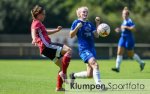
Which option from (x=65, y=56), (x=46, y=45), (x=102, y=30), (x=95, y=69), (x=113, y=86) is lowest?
(x=113, y=86)

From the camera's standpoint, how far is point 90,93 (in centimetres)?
1274

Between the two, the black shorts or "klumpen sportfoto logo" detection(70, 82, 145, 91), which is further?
the black shorts

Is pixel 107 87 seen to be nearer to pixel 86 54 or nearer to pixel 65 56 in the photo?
pixel 86 54

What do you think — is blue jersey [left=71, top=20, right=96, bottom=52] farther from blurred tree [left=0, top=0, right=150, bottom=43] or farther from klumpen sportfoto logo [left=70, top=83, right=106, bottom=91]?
blurred tree [left=0, top=0, right=150, bottom=43]

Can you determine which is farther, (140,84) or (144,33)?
(144,33)

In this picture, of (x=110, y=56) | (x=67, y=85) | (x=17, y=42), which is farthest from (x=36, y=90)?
(x=17, y=42)

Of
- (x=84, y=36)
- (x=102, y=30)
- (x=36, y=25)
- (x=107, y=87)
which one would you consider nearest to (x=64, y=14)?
(x=102, y=30)

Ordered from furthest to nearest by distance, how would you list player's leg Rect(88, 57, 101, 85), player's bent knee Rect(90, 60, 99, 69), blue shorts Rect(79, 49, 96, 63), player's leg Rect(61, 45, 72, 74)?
1. player's leg Rect(61, 45, 72, 74)
2. blue shorts Rect(79, 49, 96, 63)
3. player's bent knee Rect(90, 60, 99, 69)
4. player's leg Rect(88, 57, 101, 85)

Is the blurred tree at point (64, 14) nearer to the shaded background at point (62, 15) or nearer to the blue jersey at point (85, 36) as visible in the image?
the shaded background at point (62, 15)

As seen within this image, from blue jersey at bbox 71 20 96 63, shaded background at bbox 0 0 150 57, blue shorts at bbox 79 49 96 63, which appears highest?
blue jersey at bbox 71 20 96 63

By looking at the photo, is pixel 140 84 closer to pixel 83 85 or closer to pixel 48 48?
pixel 83 85

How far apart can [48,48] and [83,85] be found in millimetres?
1327

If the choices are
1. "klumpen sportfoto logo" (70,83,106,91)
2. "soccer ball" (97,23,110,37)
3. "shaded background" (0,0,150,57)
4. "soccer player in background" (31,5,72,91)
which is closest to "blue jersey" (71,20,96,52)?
"soccer ball" (97,23,110,37)

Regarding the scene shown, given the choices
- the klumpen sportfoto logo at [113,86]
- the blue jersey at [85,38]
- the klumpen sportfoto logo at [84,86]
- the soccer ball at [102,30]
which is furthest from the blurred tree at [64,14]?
the klumpen sportfoto logo at [84,86]
